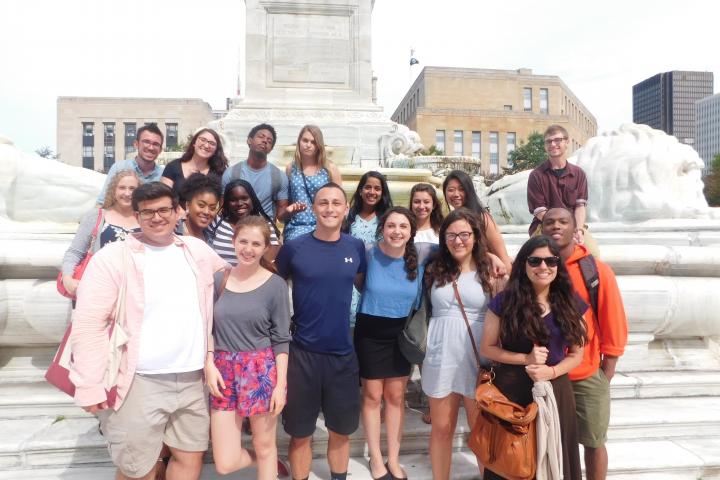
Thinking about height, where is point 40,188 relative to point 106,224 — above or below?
above

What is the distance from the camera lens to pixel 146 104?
6372 centimetres

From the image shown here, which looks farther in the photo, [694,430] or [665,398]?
[665,398]

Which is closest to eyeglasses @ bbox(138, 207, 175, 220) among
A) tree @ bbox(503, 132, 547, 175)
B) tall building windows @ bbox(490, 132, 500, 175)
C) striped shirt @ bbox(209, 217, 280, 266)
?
striped shirt @ bbox(209, 217, 280, 266)

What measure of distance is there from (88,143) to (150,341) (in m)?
70.2

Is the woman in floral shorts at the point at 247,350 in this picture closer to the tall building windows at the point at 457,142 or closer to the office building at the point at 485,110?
the office building at the point at 485,110

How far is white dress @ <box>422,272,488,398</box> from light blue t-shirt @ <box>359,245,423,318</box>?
0.64 feet

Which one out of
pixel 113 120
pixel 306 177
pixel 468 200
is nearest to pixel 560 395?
pixel 468 200

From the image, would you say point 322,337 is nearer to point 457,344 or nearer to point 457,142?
point 457,344

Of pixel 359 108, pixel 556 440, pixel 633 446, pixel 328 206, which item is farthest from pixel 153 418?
pixel 359 108

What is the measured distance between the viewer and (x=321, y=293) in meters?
2.83

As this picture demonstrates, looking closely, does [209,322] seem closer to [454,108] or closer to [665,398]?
[665,398]

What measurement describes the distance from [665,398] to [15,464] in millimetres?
4570

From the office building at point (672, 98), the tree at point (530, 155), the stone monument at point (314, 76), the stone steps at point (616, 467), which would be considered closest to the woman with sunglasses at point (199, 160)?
the stone steps at point (616, 467)

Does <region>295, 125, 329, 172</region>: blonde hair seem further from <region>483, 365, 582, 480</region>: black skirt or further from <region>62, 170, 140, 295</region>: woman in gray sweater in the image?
<region>483, 365, 582, 480</region>: black skirt
